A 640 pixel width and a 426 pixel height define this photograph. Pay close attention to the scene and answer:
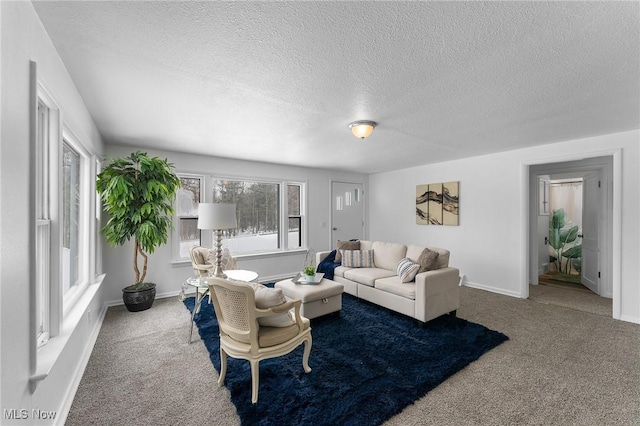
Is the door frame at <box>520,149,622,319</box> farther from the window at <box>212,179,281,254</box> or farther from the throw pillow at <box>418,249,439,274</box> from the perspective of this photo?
the window at <box>212,179,281,254</box>

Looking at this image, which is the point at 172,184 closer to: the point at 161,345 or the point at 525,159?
the point at 161,345

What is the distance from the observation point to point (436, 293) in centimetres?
333

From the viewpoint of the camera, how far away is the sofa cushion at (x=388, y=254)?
14.1 ft

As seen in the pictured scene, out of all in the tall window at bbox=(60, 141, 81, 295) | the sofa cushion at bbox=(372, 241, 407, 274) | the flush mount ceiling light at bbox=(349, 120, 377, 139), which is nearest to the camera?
the tall window at bbox=(60, 141, 81, 295)

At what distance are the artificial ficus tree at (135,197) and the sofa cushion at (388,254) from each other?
3.14m

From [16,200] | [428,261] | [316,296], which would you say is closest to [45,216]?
[16,200]

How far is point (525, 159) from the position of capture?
4.30 metres

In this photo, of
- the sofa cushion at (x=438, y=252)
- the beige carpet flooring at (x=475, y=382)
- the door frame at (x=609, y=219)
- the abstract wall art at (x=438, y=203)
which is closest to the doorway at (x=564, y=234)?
the door frame at (x=609, y=219)

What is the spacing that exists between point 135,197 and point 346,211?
4358 mm

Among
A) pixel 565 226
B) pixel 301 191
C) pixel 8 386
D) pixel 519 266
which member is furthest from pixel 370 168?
pixel 8 386

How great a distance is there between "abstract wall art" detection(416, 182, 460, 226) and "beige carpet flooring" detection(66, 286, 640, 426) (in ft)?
7.66

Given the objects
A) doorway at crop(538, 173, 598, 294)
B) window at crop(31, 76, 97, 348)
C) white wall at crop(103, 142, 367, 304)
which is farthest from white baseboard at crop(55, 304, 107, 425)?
doorway at crop(538, 173, 598, 294)

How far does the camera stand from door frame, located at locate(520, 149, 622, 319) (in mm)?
3480

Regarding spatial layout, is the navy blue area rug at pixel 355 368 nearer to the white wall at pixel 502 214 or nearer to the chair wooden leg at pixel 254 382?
the chair wooden leg at pixel 254 382
